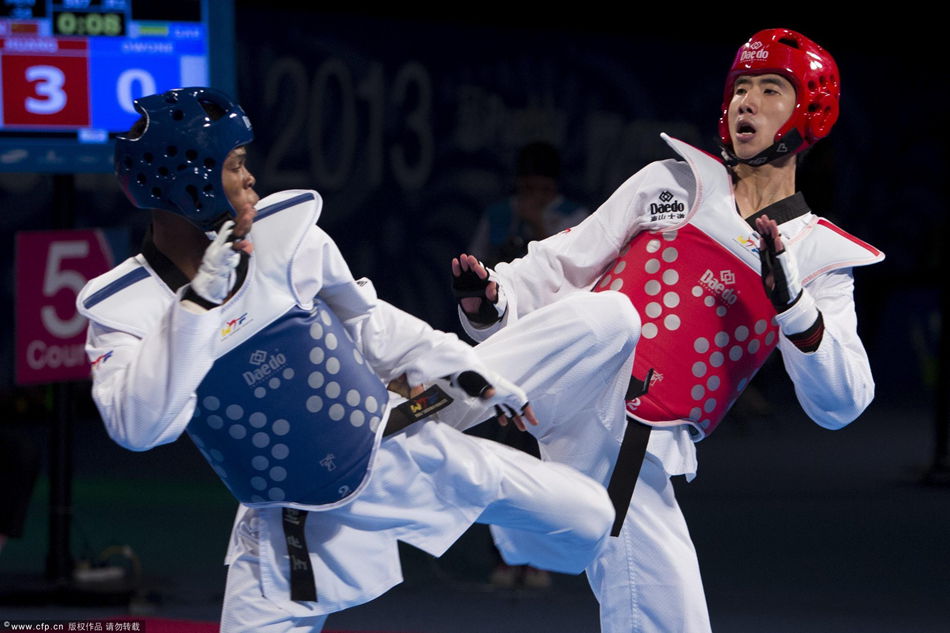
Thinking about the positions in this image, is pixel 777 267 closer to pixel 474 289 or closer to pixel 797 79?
pixel 797 79

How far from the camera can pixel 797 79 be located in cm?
330

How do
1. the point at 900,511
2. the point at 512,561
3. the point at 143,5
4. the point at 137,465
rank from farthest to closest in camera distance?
1. the point at 137,465
2. the point at 900,511
3. the point at 143,5
4. the point at 512,561

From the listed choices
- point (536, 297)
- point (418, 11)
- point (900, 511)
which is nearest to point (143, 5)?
point (536, 297)

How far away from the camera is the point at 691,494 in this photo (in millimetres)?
7336

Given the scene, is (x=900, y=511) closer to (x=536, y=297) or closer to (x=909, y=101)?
(x=536, y=297)

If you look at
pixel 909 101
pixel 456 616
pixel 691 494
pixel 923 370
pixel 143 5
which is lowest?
pixel 923 370

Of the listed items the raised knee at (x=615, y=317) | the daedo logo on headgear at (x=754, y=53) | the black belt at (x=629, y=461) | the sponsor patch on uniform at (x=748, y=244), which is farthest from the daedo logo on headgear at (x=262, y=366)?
the daedo logo on headgear at (x=754, y=53)

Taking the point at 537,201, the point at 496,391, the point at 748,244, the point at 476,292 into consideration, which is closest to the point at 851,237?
the point at 748,244

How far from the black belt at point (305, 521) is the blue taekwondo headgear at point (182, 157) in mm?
567

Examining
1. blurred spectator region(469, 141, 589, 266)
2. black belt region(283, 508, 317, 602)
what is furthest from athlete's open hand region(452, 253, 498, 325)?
blurred spectator region(469, 141, 589, 266)

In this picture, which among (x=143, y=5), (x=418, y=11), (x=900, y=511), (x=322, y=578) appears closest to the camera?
(x=322, y=578)

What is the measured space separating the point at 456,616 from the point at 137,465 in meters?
3.53

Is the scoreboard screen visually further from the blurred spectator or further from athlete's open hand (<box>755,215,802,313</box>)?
athlete's open hand (<box>755,215,802,313</box>)

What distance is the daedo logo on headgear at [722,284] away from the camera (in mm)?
3252
